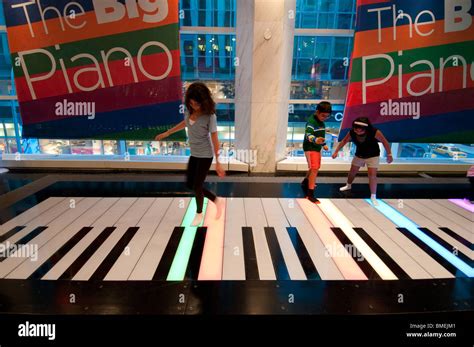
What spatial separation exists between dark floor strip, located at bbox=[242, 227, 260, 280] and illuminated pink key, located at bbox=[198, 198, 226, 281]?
0.72 ft

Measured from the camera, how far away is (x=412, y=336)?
1.81 metres

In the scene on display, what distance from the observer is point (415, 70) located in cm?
517

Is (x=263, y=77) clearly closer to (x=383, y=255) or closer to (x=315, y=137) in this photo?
(x=315, y=137)

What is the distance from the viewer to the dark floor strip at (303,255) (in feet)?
7.73

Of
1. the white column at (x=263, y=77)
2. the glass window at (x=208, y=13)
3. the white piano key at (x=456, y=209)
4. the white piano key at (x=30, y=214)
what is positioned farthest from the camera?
the glass window at (x=208, y=13)

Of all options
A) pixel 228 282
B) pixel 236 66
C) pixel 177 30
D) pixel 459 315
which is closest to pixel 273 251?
pixel 228 282

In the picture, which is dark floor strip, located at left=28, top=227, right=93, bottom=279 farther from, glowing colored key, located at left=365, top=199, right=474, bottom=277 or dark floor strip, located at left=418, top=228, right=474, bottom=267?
dark floor strip, located at left=418, top=228, right=474, bottom=267

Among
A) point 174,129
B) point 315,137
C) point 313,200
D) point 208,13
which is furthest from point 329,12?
point 174,129

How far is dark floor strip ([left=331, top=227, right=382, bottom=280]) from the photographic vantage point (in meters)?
2.37

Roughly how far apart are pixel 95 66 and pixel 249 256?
14.8ft

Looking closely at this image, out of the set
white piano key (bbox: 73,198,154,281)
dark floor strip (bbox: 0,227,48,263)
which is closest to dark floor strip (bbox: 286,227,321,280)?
white piano key (bbox: 73,198,154,281)

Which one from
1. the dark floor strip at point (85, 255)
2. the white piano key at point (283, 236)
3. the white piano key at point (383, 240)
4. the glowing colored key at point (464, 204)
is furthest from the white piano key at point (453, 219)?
the dark floor strip at point (85, 255)

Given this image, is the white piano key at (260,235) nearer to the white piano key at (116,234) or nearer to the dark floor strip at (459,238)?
the white piano key at (116,234)

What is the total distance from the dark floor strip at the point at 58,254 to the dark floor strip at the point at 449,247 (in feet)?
11.8
